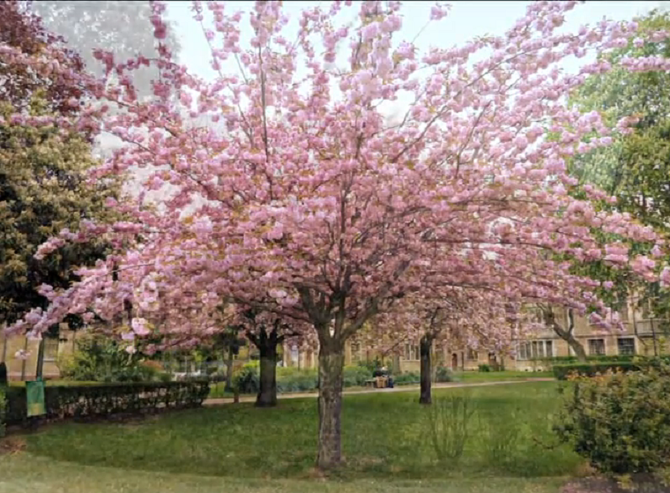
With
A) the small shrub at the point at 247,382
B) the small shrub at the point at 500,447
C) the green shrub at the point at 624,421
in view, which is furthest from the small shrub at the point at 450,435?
the small shrub at the point at 247,382

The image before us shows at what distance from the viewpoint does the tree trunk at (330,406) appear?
392 inches

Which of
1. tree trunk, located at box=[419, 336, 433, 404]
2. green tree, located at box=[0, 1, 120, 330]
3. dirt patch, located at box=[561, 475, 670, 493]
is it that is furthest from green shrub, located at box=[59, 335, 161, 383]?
dirt patch, located at box=[561, 475, 670, 493]

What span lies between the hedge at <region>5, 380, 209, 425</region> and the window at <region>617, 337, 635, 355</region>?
4119 cm

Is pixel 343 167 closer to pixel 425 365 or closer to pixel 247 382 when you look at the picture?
pixel 425 365

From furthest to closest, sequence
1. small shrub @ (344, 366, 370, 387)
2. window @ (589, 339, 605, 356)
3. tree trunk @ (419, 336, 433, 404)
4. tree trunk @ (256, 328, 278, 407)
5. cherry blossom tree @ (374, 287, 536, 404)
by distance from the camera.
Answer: window @ (589, 339, 605, 356) < small shrub @ (344, 366, 370, 387) < tree trunk @ (256, 328, 278, 407) < tree trunk @ (419, 336, 433, 404) < cherry blossom tree @ (374, 287, 536, 404)

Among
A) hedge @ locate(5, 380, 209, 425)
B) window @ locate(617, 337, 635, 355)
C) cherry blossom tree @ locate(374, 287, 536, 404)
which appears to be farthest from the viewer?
window @ locate(617, 337, 635, 355)

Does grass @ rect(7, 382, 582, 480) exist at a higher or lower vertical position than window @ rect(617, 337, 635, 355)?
lower

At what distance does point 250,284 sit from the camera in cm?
948

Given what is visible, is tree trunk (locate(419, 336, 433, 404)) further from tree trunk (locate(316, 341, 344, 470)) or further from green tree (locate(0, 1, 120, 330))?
green tree (locate(0, 1, 120, 330))

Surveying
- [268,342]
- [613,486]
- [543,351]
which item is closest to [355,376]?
[268,342]

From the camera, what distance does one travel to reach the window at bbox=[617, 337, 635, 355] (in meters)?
50.0

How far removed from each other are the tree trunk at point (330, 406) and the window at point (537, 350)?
48.4 metres

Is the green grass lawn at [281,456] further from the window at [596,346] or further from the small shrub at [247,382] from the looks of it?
the window at [596,346]

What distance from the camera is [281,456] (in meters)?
11.4
